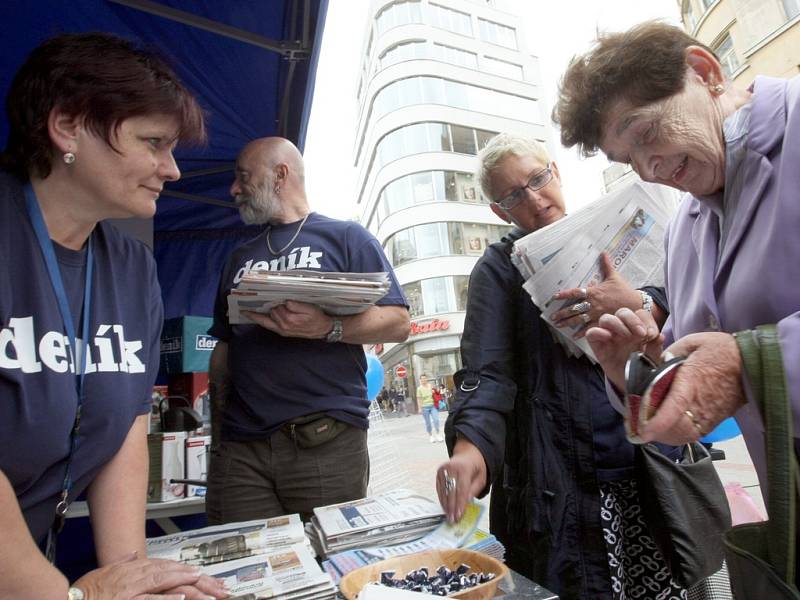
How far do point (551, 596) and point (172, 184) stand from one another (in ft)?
11.0

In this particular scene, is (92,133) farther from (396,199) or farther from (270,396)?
(396,199)

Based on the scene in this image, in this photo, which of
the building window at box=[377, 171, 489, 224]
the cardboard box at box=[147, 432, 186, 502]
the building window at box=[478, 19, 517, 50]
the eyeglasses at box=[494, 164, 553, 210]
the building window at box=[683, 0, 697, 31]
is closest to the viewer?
the eyeglasses at box=[494, 164, 553, 210]

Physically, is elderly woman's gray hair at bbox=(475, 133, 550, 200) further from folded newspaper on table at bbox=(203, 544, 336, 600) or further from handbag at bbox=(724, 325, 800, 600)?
folded newspaper on table at bbox=(203, 544, 336, 600)

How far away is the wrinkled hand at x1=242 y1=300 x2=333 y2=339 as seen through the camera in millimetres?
1511

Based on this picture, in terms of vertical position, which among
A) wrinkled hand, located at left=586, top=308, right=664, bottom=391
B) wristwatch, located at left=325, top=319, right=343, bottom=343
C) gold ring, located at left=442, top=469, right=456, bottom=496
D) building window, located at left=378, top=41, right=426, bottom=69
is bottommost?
gold ring, located at left=442, top=469, right=456, bottom=496

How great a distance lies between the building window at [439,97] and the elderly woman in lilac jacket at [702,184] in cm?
2738

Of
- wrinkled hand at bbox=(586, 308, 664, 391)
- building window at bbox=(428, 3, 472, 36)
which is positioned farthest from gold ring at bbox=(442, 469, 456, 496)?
building window at bbox=(428, 3, 472, 36)

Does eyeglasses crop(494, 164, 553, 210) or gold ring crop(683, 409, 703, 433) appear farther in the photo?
eyeglasses crop(494, 164, 553, 210)

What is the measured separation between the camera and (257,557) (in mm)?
906

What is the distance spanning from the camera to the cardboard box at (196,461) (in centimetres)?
218

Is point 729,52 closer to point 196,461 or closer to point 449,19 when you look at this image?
point 196,461

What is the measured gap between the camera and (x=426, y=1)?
2841cm

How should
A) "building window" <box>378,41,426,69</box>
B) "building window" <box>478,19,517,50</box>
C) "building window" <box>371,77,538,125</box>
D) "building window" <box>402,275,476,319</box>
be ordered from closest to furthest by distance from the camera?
"building window" <box>402,275,476,319</box> < "building window" <box>371,77,538,125</box> < "building window" <box>378,41,426,69</box> < "building window" <box>478,19,517,50</box>

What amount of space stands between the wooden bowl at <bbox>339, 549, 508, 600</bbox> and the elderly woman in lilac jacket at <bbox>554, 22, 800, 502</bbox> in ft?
1.07
